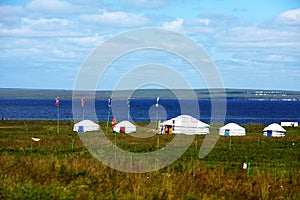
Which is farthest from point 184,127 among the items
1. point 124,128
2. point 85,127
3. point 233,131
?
point 85,127

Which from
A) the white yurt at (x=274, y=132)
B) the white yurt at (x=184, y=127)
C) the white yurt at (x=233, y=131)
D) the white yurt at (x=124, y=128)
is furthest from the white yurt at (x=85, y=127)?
the white yurt at (x=274, y=132)

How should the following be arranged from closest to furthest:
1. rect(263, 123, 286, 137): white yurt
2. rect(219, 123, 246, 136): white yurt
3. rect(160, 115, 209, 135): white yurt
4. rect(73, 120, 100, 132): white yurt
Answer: rect(263, 123, 286, 137): white yurt
rect(219, 123, 246, 136): white yurt
rect(160, 115, 209, 135): white yurt
rect(73, 120, 100, 132): white yurt

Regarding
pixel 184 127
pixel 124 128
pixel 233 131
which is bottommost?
pixel 233 131

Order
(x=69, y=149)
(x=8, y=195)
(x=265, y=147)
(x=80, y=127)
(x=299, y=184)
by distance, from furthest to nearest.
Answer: (x=80, y=127)
(x=265, y=147)
(x=69, y=149)
(x=299, y=184)
(x=8, y=195)

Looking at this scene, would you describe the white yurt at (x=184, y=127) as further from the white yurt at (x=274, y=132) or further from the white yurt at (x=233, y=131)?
the white yurt at (x=274, y=132)

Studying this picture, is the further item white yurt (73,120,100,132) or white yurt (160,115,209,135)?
white yurt (73,120,100,132)

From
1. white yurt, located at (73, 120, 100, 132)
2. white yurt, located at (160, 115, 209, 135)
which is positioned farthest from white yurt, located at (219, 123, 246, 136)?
white yurt, located at (73, 120, 100, 132)

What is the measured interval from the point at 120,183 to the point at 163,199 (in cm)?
212

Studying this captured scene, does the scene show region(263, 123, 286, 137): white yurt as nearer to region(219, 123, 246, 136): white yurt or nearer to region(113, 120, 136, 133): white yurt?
region(219, 123, 246, 136): white yurt

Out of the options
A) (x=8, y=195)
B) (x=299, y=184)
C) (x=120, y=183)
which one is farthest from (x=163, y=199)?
(x=299, y=184)

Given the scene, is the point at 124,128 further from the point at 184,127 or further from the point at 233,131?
the point at 233,131

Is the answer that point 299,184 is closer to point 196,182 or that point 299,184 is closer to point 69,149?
point 196,182

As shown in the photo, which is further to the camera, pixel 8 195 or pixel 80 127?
pixel 80 127

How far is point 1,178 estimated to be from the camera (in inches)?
555
